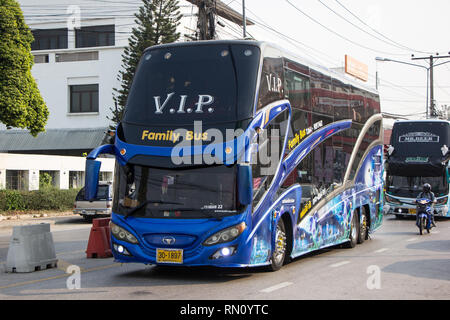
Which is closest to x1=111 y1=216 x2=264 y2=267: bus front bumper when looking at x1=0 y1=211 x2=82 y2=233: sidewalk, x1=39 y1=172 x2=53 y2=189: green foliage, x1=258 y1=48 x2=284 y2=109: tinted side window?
x1=258 y1=48 x2=284 y2=109: tinted side window

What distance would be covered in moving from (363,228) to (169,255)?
896 centimetres

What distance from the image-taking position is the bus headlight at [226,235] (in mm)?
10852

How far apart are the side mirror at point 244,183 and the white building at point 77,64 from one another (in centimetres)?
4151

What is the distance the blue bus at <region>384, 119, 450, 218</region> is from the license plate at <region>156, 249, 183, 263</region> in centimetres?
2114

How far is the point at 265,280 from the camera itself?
11.3 meters

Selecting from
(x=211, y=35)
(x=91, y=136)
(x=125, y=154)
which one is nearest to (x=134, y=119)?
(x=125, y=154)

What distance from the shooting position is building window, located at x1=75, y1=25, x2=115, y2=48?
53.7 meters

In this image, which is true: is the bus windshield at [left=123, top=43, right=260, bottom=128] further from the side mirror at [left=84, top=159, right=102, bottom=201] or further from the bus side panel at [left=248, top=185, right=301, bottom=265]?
the bus side panel at [left=248, top=185, right=301, bottom=265]

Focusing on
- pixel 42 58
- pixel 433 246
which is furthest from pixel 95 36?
pixel 433 246

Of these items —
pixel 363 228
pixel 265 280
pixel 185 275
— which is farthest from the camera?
pixel 363 228

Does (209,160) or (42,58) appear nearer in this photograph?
(209,160)

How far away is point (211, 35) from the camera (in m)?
28.8

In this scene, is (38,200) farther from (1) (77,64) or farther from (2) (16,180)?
(1) (77,64)

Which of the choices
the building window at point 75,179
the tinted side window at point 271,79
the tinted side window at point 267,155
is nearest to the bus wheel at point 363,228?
the tinted side window at point 267,155
